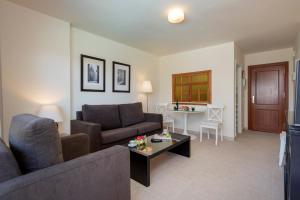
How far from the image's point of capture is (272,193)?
172 centimetres

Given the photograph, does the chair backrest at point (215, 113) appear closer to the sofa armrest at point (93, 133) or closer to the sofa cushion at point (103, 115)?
the sofa cushion at point (103, 115)

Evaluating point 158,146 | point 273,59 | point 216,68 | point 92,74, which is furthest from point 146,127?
point 273,59

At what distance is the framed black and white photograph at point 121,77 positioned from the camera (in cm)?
376

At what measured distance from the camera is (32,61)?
2.39 meters

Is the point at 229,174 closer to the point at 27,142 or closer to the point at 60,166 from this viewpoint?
the point at 60,166

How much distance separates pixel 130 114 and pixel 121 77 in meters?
0.99

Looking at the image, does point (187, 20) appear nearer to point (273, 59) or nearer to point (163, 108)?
point (163, 108)

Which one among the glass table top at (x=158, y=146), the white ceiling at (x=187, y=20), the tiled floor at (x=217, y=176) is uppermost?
the white ceiling at (x=187, y=20)

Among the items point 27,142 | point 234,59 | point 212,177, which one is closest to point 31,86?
point 27,142

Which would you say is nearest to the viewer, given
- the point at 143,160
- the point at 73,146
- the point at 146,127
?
the point at 73,146

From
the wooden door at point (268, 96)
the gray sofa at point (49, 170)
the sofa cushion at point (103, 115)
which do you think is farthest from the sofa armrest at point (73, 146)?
the wooden door at point (268, 96)

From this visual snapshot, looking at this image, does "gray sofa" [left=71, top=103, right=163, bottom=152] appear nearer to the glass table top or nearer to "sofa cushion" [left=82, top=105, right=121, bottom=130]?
"sofa cushion" [left=82, top=105, right=121, bottom=130]

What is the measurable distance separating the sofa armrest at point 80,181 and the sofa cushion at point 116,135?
1.36m

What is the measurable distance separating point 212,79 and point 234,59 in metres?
0.68
